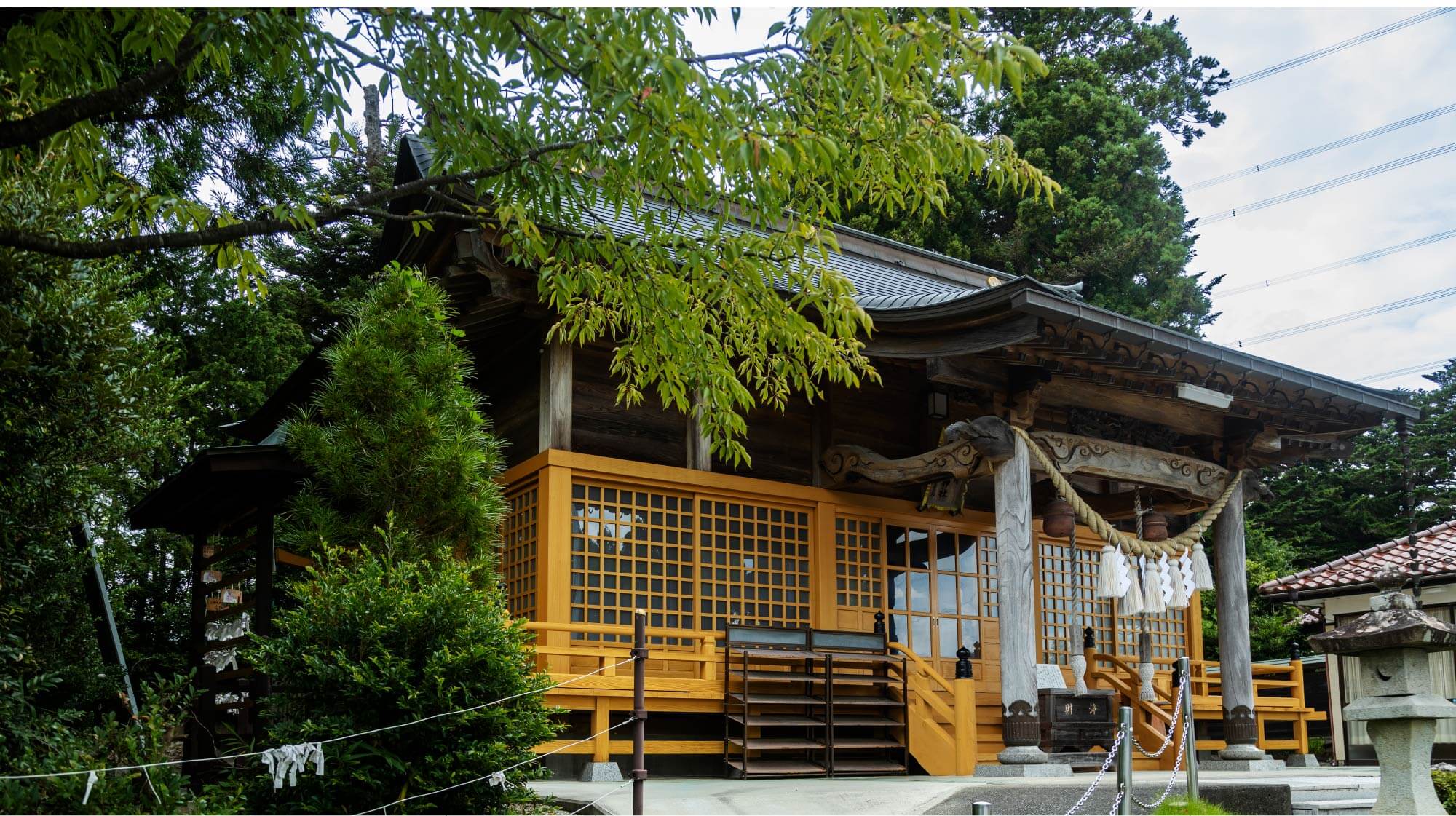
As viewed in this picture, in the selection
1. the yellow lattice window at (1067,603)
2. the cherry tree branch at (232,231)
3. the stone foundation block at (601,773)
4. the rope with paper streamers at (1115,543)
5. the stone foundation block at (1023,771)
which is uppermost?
the cherry tree branch at (232,231)

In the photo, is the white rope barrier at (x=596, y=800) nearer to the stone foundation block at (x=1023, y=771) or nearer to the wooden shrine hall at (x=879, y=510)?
the wooden shrine hall at (x=879, y=510)

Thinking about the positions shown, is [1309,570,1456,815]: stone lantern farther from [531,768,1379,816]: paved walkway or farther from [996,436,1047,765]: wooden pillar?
[996,436,1047,765]: wooden pillar

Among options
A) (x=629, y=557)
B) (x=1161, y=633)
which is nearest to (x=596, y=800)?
(x=629, y=557)

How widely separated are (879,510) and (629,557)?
2874 mm

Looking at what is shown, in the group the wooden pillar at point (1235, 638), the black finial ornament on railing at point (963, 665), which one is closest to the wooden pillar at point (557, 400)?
the black finial ornament on railing at point (963, 665)

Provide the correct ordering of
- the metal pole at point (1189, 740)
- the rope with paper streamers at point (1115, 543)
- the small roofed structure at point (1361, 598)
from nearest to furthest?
the metal pole at point (1189, 740) < the rope with paper streamers at point (1115, 543) < the small roofed structure at point (1361, 598)

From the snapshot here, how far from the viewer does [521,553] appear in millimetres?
10781

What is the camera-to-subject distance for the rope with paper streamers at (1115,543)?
35.1ft

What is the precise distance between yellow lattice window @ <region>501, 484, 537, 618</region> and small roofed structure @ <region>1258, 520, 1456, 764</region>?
36.0 ft

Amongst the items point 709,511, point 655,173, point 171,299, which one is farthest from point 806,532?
point 171,299

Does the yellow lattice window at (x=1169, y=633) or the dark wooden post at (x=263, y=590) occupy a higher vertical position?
the dark wooden post at (x=263, y=590)

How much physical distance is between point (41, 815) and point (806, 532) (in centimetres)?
744

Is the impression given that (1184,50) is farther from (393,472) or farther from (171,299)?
(393,472)

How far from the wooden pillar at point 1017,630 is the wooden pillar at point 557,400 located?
148 inches
